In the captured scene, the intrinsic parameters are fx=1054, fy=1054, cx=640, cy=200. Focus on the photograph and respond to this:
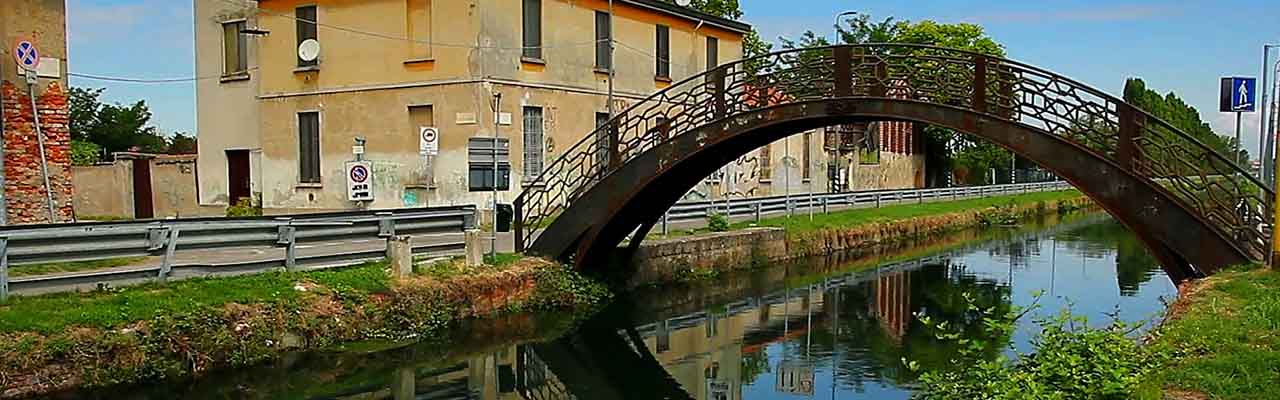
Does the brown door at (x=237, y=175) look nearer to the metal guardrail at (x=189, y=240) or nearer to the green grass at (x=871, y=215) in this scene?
the green grass at (x=871, y=215)

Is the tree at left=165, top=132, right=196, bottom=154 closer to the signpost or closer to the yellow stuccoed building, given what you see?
the yellow stuccoed building

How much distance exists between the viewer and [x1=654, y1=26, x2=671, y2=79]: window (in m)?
25.8

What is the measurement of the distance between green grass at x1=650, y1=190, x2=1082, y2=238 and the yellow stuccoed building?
14.7ft

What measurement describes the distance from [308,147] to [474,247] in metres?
11.5

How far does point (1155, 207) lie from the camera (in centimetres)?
1059

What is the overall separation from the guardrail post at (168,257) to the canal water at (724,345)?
4.63 feet

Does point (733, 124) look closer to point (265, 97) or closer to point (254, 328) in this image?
point (254, 328)

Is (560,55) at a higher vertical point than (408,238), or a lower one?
higher

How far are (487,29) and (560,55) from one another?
233 cm

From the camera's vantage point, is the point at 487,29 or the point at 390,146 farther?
the point at 390,146

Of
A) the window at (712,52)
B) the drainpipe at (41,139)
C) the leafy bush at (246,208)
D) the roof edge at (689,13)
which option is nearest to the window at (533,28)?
the roof edge at (689,13)

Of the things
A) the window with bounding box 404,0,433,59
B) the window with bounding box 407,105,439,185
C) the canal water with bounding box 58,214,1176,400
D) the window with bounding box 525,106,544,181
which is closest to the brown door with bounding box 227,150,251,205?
the window with bounding box 407,105,439,185

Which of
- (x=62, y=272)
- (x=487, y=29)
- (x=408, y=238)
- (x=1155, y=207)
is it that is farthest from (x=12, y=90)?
(x=1155, y=207)

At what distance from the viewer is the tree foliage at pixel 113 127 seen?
139 feet
